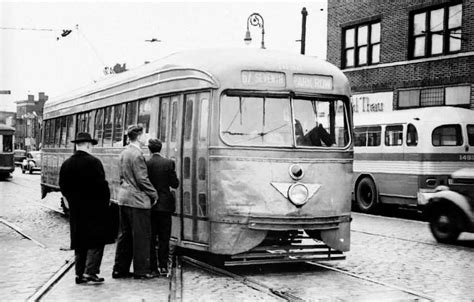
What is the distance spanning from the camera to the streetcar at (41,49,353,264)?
8867 millimetres

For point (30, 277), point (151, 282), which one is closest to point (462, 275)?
point (151, 282)

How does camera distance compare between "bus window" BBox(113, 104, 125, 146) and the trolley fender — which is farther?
"bus window" BBox(113, 104, 125, 146)

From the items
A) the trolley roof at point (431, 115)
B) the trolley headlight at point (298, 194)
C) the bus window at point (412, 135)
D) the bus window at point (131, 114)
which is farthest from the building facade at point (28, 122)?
the trolley headlight at point (298, 194)

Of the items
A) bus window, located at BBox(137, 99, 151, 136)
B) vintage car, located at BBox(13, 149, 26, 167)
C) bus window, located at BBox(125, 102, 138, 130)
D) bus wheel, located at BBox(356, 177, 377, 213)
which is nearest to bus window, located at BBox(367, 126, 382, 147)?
bus wheel, located at BBox(356, 177, 377, 213)

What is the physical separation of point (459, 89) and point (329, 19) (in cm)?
889

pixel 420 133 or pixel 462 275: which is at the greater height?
pixel 420 133

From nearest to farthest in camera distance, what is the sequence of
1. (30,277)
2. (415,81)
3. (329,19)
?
(30,277), (415,81), (329,19)

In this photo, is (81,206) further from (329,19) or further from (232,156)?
(329,19)

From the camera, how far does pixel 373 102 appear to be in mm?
28828

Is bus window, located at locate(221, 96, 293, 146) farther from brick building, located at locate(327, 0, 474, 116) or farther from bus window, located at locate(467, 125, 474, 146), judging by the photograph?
brick building, located at locate(327, 0, 474, 116)

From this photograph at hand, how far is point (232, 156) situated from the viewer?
8891mm

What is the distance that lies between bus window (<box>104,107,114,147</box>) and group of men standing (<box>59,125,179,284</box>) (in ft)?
14.0

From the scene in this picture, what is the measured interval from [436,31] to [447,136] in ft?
29.7

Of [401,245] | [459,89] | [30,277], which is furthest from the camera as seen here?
[459,89]
